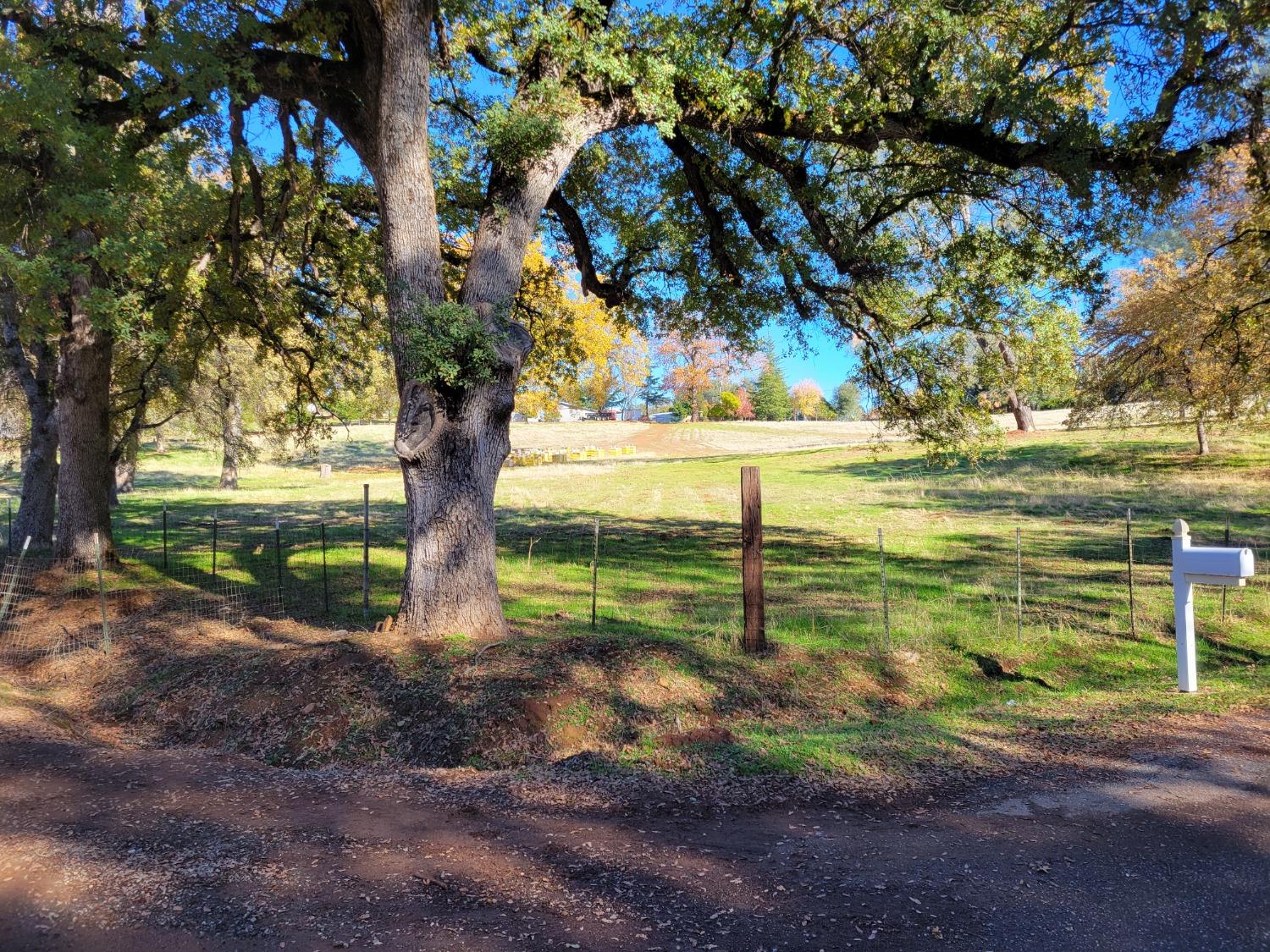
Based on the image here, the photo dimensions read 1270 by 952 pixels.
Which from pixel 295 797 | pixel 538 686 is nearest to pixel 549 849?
pixel 295 797

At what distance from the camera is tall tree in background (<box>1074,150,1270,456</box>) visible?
57.5ft

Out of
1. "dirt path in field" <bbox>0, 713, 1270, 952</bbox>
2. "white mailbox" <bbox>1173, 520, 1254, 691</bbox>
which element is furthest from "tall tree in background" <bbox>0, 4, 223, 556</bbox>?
"white mailbox" <bbox>1173, 520, 1254, 691</bbox>

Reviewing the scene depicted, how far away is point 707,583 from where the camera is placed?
14211 millimetres

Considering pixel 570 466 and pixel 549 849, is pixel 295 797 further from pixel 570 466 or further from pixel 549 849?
pixel 570 466

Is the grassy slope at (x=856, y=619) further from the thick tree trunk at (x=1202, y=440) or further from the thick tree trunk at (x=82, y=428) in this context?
the thick tree trunk at (x=82, y=428)

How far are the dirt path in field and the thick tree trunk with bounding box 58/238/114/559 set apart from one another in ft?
34.0

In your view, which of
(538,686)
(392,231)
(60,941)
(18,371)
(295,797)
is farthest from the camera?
(18,371)

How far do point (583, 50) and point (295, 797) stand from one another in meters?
8.04

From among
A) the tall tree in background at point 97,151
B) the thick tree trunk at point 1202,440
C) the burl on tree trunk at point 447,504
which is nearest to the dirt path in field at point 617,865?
the burl on tree trunk at point 447,504

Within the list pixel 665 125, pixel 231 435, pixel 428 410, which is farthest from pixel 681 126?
pixel 231 435

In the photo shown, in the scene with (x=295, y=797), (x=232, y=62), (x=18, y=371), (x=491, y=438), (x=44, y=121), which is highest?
(x=232, y=62)

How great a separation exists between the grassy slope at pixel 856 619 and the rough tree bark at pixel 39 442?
4966mm

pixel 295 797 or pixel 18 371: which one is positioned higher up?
pixel 18 371

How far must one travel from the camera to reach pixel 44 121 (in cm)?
889
